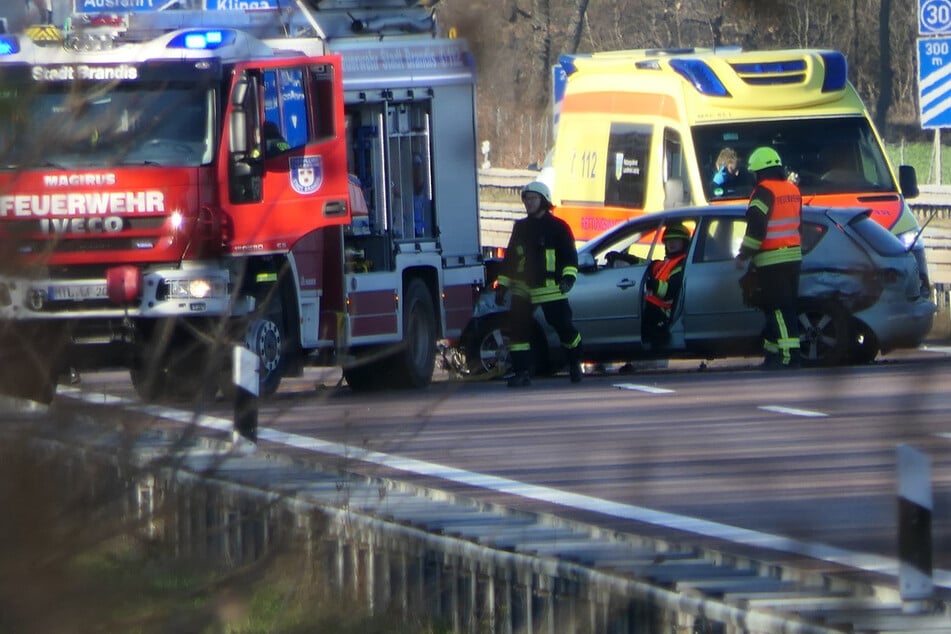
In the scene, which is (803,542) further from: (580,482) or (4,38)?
(580,482)

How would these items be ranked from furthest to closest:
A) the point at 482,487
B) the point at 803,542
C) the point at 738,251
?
the point at 738,251, the point at 482,487, the point at 803,542

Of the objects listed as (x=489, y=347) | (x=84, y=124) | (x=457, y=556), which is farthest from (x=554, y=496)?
(x=489, y=347)

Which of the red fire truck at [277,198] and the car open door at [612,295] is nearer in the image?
the red fire truck at [277,198]

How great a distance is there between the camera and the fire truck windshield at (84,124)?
259 centimetres

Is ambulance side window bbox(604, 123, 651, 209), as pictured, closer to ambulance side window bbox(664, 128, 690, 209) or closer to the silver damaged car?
ambulance side window bbox(664, 128, 690, 209)

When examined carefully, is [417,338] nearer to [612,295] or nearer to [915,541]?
[612,295]

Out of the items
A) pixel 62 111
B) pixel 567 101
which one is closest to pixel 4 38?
pixel 62 111

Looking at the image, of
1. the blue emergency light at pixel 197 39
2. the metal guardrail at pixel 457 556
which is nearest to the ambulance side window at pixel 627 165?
the blue emergency light at pixel 197 39

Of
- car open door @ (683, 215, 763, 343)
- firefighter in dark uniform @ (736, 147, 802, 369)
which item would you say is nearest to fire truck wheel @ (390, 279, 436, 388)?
car open door @ (683, 215, 763, 343)

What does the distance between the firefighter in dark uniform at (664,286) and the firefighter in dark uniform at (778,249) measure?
63cm

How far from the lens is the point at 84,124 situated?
273 centimetres

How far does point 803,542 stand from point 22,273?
4.10ft

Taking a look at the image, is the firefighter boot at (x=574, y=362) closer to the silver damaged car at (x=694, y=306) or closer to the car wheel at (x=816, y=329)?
the silver damaged car at (x=694, y=306)

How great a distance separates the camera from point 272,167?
41.9ft
